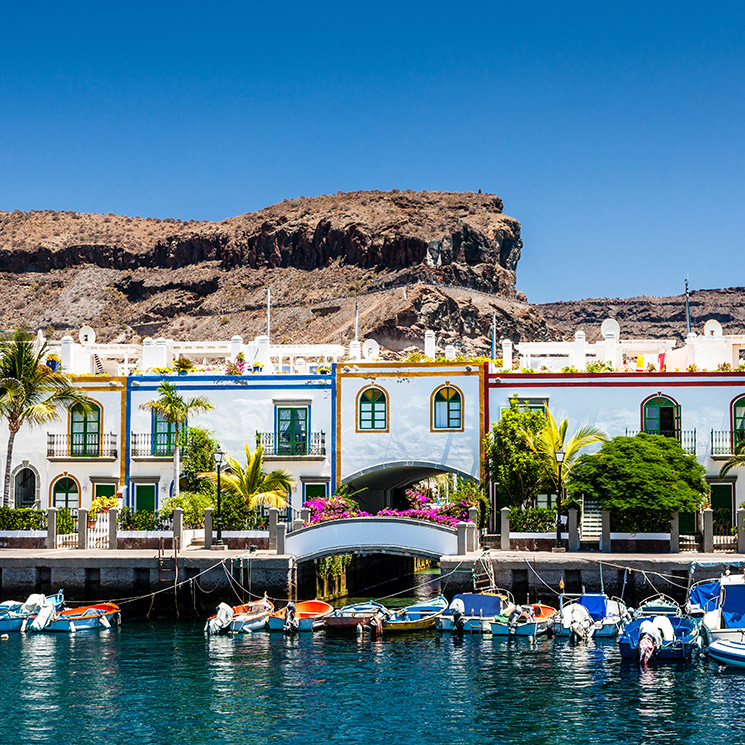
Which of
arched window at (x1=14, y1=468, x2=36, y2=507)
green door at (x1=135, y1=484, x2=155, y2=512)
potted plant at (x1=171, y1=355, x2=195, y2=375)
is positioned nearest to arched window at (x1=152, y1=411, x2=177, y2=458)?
green door at (x1=135, y1=484, x2=155, y2=512)

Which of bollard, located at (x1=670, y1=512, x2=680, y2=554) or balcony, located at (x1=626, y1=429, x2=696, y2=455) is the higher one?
balcony, located at (x1=626, y1=429, x2=696, y2=455)

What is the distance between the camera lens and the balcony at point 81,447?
46.7 m

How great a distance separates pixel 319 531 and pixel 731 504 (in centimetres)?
1552

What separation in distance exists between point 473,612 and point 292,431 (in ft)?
43.1

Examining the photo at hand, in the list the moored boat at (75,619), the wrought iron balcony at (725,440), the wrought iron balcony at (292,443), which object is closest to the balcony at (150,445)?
the wrought iron balcony at (292,443)

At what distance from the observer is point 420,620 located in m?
36.1

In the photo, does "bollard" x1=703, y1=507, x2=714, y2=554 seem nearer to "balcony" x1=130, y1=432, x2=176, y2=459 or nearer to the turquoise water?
the turquoise water

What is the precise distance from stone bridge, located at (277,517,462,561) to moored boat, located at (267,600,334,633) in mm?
2666

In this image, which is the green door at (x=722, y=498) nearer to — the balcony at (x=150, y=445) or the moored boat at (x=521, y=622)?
the moored boat at (x=521, y=622)

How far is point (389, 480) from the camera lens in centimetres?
5009

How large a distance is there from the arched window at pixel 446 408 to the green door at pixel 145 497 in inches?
459

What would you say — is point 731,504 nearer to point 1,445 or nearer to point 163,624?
point 163,624

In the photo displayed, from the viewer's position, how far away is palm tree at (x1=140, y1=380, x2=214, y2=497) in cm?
4431

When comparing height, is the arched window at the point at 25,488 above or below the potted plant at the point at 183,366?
below
